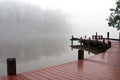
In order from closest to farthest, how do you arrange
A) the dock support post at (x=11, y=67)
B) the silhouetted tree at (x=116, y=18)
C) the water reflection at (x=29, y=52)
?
1. the dock support post at (x=11, y=67)
2. the silhouetted tree at (x=116, y=18)
3. the water reflection at (x=29, y=52)

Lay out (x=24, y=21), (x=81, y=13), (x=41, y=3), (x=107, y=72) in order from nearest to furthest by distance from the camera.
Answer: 1. (x=107, y=72)
2. (x=81, y=13)
3. (x=41, y=3)
4. (x=24, y=21)

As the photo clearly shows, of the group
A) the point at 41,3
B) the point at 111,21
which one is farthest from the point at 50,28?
the point at 111,21

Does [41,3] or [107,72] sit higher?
[41,3]

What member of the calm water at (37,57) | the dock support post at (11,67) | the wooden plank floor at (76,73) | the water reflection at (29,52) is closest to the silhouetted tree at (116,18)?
the calm water at (37,57)

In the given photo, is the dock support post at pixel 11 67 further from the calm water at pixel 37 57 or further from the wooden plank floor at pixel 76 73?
the calm water at pixel 37 57

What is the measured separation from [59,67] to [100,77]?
175 centimetres

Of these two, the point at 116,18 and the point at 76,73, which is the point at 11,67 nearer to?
the point at 76,73

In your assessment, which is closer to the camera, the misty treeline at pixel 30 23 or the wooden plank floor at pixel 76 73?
the wooden plank floor at pixel 76 73

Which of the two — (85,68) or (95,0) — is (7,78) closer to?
(85,68)

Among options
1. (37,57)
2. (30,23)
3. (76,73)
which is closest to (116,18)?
(37,57)

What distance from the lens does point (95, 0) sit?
1649 inches

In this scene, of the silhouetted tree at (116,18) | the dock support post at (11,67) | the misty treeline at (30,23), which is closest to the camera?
the dock support post at (11,67)

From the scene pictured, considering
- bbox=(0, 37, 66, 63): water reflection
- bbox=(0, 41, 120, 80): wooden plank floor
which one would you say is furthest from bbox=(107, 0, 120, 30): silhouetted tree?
bbox=(0, 41, 120, 80): wooden plank floor

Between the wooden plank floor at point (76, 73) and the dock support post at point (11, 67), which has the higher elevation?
the dock support post at point (11, 67)
